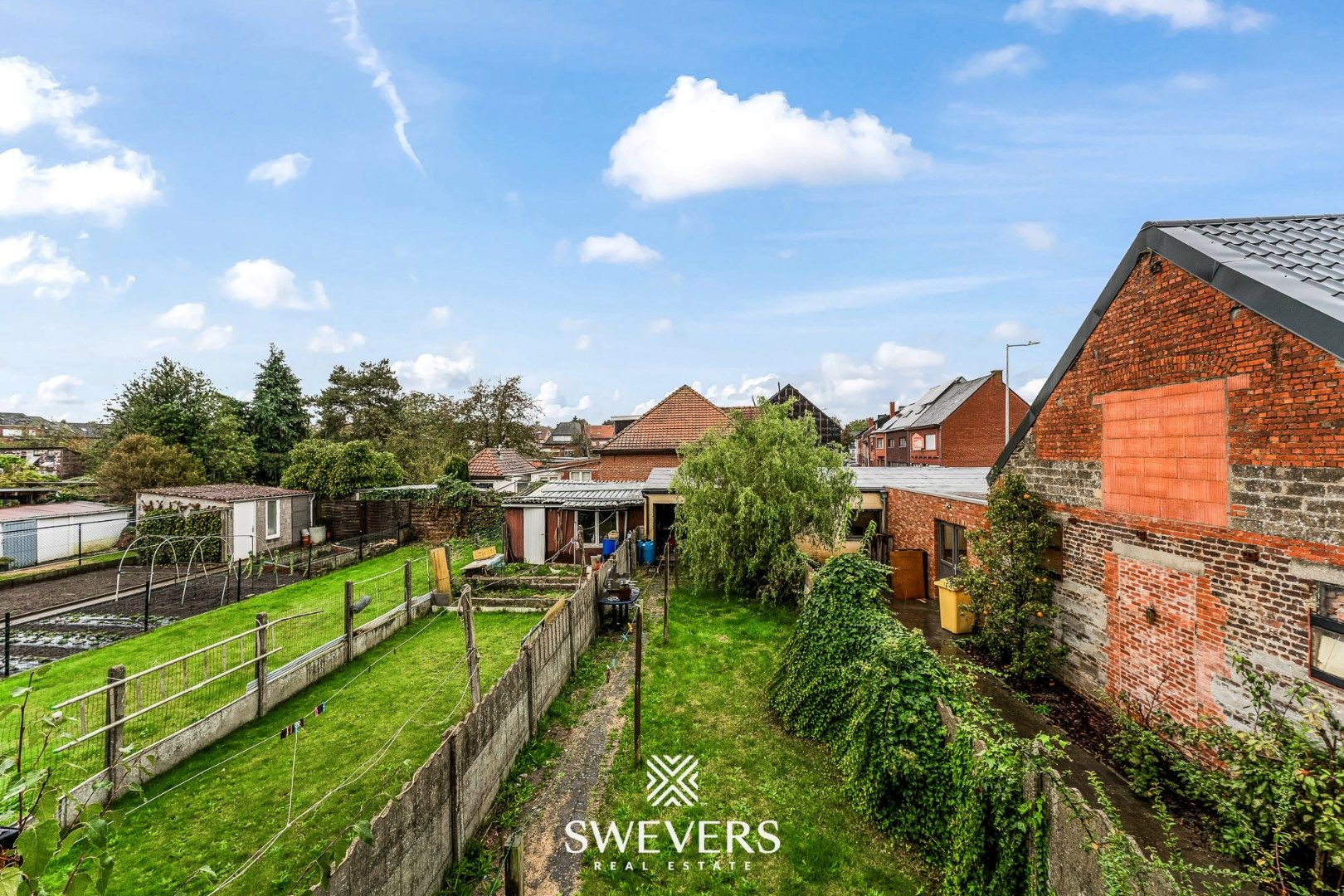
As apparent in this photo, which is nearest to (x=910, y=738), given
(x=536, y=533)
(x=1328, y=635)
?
(x=1328, y=635)

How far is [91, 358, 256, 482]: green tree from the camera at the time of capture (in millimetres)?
28797

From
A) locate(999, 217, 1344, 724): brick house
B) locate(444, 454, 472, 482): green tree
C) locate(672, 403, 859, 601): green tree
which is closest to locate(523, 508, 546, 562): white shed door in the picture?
locate(672, 403, 859, 601): green tree

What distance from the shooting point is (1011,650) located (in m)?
9.87

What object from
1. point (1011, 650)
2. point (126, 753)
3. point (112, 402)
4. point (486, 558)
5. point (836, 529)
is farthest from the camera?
point (112, 402)

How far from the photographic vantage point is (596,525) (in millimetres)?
20594

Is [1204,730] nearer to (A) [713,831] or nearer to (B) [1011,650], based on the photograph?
(B) [1011,650]

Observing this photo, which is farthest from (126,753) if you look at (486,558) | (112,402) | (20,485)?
(20,485)

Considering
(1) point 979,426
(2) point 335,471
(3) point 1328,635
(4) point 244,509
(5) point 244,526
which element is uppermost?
(1) point 979,426

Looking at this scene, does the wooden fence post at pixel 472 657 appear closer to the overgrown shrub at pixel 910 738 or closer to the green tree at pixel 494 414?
the overgrown shrub at pixel 910 738

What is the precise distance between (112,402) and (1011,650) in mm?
42618

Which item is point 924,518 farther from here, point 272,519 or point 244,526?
point 272,519

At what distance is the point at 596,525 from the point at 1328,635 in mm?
17590

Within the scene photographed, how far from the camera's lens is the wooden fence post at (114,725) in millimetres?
6926

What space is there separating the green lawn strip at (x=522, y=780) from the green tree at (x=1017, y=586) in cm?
712
